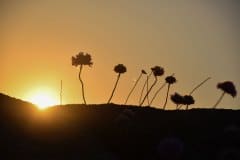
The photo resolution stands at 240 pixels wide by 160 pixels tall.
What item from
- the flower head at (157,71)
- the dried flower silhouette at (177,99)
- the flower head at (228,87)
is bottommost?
the dried flower silhouette at (177,99)

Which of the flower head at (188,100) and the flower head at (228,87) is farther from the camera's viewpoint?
the flower head at (228,87)

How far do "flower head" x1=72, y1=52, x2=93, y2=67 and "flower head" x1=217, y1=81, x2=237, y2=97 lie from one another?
3.22 meters

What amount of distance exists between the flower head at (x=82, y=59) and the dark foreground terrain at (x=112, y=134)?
2472 mm

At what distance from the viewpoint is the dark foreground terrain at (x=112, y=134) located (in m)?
8.45

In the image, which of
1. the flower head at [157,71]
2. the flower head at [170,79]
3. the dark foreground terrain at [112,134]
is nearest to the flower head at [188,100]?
the dark foreground terrain at [112,134]

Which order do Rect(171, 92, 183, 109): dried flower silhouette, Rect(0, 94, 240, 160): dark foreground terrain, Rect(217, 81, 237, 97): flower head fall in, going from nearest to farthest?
Rect(0, 94, 240, 160): dark foreground terrain → Rect(171, 92, 183, 109): dried flower silhouette → Rect(217, 81, 237, 97): flower head

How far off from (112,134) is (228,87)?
9.93 ft

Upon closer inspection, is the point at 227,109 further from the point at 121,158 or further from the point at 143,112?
the point at 121,158

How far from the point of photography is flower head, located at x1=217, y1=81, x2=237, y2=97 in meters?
11.8

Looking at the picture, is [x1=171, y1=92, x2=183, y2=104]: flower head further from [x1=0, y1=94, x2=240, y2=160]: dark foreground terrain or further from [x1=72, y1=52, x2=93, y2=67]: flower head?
[x1=72, y1=52, x2=93, y2=67]: flower head

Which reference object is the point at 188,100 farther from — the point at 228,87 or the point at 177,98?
the point at 228,87

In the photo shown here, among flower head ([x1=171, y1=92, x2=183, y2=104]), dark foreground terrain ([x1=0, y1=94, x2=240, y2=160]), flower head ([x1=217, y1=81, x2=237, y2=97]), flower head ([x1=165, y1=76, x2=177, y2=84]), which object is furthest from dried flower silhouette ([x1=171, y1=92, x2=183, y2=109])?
flower head ([x1=165, y1=76, x2=177, y2=84])

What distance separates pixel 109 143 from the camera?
9.57 meters

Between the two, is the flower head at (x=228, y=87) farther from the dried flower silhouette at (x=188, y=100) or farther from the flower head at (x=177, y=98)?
the flower head at (x=177, y=98)
